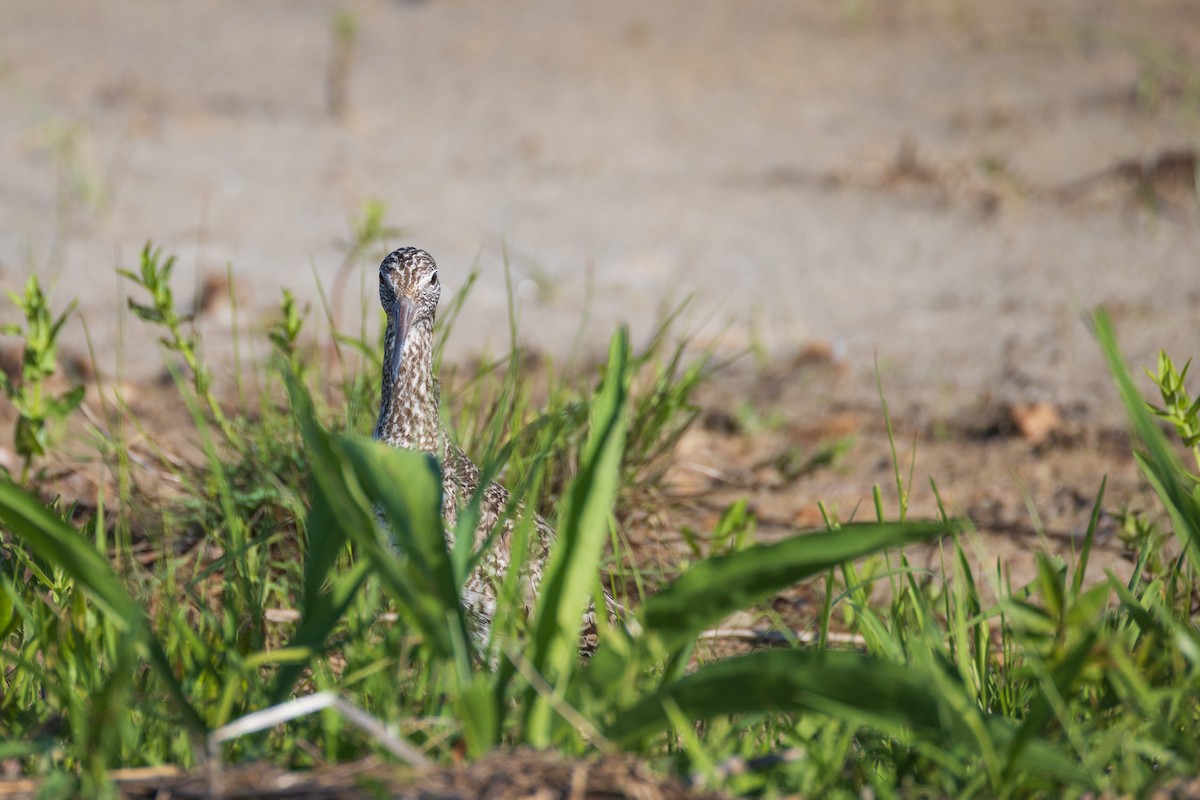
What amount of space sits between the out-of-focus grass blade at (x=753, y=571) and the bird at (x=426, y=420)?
1064 millimetres

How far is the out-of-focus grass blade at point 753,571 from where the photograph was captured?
6.23 feet

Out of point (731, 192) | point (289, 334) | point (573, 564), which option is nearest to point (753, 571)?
point (573, 564)

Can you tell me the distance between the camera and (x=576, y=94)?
9.47 m

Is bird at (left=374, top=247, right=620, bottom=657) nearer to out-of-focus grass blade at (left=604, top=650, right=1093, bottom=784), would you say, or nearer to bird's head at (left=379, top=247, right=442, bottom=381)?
bird's head at (left=379, top=247, right=442, bottom=381)

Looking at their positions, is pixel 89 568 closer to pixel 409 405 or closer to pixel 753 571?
pixel 753 571

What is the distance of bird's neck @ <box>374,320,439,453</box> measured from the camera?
10.9ft

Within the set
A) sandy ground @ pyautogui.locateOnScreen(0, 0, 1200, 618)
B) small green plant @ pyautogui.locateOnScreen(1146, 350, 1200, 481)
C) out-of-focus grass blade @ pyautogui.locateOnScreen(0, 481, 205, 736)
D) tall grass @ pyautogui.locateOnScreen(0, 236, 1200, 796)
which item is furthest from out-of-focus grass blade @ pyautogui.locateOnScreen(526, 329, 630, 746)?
sandy ground @ pyautogui.locateOnScreen(0, 0, 1200, 618)

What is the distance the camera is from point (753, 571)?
1935 mm

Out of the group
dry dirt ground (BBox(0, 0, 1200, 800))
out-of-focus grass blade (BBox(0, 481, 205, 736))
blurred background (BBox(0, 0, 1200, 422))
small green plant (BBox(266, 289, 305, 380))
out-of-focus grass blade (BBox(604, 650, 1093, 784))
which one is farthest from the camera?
blurred background (BBox(0, 0, 1200, 422))

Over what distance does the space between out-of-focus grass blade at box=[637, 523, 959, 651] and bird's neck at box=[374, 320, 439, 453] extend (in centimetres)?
144

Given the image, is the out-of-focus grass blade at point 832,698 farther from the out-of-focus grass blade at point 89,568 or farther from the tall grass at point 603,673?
the out-of-focus grass blade at point 89,568

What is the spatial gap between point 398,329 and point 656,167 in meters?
5.29

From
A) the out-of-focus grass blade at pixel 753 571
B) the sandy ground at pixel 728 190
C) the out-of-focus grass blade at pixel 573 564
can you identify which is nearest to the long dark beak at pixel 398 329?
the sandy ground at pixel 728 190

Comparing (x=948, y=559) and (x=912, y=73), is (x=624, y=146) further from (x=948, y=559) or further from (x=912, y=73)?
(x=948, y=559)
